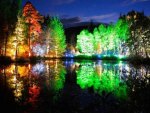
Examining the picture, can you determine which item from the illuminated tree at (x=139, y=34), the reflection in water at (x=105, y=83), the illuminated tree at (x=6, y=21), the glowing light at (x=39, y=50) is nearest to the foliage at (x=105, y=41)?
the illuminated tree at (x=139, y=34)

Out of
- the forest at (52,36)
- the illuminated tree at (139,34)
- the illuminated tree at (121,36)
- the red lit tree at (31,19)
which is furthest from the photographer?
the illuminated tree at (121,36)

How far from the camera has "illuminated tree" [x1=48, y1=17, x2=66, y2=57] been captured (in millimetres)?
89188

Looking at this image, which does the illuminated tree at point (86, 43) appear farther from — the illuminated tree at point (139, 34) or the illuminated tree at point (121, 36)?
the illuminated tree at point (139, 34)

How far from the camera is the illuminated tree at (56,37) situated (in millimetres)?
89188

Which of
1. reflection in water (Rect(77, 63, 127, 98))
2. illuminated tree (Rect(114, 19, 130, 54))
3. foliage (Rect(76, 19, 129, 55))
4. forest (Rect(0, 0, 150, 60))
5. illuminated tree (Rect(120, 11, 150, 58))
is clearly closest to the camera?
reflection in water (Rect(77, 63, 127, 98))

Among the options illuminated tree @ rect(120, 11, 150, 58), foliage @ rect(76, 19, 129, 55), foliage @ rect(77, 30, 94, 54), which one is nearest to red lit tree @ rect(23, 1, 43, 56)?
illuminated tree @ rect(120, 11, 150, 58)

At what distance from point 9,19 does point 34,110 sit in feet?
157

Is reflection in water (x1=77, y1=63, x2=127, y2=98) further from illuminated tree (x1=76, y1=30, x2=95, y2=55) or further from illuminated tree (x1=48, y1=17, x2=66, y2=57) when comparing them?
illuminated tree (x1=76, y1=30, x2=95, y2=55)

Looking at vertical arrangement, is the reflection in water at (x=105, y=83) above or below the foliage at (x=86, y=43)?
below

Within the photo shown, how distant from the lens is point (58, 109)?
38.1ft

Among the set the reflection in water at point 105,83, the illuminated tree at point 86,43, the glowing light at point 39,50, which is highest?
the illuminated tree at point 86,43

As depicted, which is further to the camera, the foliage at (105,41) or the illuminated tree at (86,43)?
the illuminated tree at (86,43)

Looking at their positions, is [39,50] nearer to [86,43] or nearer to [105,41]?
[105,41]

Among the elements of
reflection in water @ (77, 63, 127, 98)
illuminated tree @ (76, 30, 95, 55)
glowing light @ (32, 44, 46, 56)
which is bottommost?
reflection in water @ (77, 63, 127, 98)
